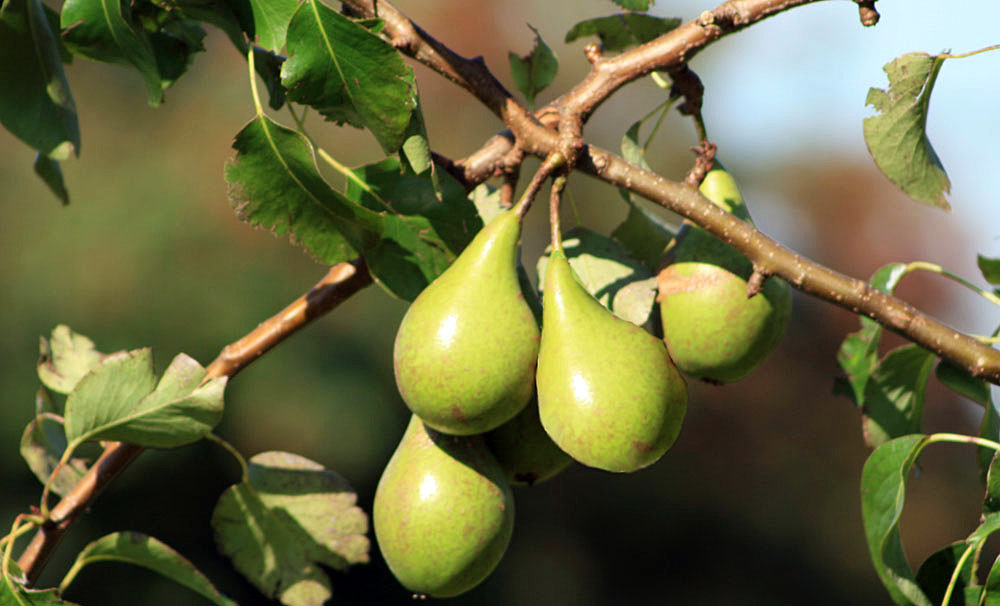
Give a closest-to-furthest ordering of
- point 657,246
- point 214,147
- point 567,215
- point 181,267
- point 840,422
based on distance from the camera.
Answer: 1. point 657,246
2. point 181,267
3. point 214,147
4. point 567,215
5. point 840,422

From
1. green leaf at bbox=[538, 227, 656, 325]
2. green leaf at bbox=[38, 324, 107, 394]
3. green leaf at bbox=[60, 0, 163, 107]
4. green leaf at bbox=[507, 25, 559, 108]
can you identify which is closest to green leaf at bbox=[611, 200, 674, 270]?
green leaf at bbox=[538, 227, 656, 325]

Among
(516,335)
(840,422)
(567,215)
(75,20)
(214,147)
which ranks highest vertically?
(75,20)

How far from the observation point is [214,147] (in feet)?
22.9

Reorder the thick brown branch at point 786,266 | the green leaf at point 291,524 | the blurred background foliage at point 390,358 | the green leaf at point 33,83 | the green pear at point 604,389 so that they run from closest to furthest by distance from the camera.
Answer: the green pear at point 604,389 < the thick brown branch at point 786,266 < the green leaf at point 33,83 < the green leaf at point 291,524 < the blurred background foliage at point 390,358

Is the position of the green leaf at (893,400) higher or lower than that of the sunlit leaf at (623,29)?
lower

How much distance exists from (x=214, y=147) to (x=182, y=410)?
661 cm

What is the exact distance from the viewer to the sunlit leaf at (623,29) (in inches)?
39.6

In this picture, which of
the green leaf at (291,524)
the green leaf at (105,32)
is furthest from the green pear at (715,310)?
the green leaf at (105,32)

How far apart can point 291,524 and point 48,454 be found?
0.28 metres

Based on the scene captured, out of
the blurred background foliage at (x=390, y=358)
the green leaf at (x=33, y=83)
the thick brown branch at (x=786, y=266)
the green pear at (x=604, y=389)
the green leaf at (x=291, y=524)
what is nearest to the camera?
the green pear at (x=604, y=389)

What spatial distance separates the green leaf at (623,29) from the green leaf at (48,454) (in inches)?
28.8

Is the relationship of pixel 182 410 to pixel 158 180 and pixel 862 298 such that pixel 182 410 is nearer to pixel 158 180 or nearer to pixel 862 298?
pixel 862 298

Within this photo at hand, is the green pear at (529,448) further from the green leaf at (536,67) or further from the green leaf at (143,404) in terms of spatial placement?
the green leaf at (536,67)

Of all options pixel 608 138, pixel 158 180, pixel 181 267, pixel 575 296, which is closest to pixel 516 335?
pixel 575 296
